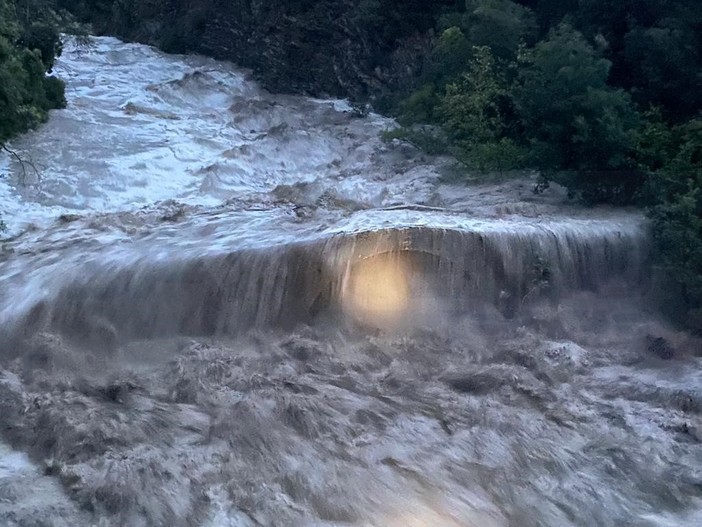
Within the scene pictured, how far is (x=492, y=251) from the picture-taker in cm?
959

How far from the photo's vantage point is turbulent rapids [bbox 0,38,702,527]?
21.1ft

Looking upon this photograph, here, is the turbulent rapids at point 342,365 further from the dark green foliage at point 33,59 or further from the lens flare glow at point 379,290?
the dark green foliage at point 33,59

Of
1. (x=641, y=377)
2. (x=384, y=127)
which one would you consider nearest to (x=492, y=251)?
(x=641, y=377)

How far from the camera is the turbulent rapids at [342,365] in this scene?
6422 mm

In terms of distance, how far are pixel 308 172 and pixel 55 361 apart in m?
8.82

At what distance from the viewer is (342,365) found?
8.35m

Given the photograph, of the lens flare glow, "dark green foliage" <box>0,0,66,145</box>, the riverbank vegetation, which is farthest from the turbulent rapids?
"dark green foliage" <box>0,0,66,145</box>

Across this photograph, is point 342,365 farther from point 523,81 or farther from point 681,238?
point 523,81

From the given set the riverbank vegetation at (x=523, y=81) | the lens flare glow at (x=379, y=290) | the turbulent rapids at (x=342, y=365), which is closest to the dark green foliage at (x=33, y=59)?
the riverbank vegetation at (x=523, y=81)

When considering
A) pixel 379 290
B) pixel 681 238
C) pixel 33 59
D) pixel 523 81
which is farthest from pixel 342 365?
pixel 33 59

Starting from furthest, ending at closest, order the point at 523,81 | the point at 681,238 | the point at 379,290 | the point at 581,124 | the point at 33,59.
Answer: the point at 33,59
the point at 523,81
the point at 581,124
the point at 681,238
the point at 379,290

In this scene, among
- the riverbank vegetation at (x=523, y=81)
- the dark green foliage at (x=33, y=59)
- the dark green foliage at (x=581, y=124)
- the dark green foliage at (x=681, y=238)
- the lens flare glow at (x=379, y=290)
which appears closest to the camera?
the lens flare glow at (x=379, y=290)

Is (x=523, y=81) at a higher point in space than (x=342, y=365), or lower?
higher

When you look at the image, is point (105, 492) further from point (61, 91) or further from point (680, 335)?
point (61, 91)
